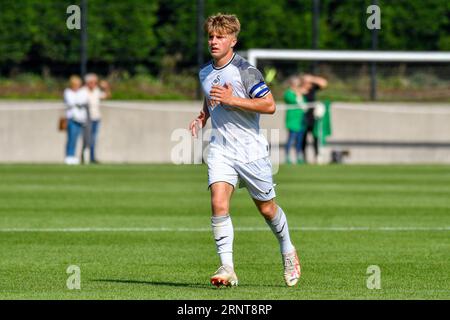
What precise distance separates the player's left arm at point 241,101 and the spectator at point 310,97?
22664 millimetres

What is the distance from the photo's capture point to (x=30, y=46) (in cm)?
3444

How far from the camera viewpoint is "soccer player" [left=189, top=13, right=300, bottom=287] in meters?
10.0

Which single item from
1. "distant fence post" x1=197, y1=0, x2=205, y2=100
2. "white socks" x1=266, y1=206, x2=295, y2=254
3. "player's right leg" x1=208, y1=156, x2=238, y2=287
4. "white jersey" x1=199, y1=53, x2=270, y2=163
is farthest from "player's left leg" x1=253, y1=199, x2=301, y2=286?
"distant fence post" x1=197, y1=0, x2=205, y2=100

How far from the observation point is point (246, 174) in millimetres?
10188

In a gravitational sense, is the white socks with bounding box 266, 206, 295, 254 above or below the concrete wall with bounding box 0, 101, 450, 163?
above

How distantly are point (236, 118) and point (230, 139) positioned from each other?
0.17 m

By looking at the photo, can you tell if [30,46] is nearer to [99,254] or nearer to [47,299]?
[99,254]

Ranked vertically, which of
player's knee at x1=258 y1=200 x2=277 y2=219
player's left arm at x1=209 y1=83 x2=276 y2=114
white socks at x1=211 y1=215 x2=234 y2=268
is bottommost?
white socks at x1=211 y1=215 x2=234 y2=268

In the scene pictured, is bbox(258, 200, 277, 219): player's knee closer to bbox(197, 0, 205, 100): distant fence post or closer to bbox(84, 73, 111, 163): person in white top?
bbox(84, 73, 111, 163): person in white top

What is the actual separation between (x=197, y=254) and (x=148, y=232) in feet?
7.30

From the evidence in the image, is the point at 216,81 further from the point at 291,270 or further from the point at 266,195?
the point at 291,270

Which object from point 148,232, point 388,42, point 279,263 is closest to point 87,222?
point 148,232

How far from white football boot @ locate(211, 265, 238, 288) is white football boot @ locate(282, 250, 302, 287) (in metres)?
0.44

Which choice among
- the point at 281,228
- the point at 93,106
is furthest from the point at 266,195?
the point at 93,106
